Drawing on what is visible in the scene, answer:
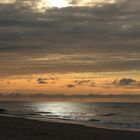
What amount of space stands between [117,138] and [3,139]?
8.29 meters

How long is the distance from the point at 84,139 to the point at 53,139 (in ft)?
6.70

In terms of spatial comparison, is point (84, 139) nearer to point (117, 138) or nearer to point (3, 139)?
point (117, 138)

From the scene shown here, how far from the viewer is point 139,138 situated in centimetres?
2664

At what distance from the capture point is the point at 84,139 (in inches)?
945

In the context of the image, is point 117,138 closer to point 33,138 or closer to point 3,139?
point 33,138

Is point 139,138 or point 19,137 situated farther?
point 139,138

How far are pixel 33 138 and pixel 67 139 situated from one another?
216cm

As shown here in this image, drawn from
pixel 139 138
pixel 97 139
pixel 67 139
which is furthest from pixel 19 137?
pixel 139 138

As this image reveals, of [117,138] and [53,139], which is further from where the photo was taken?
[117,138]

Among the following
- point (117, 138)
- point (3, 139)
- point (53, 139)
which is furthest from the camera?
point (117, 138)

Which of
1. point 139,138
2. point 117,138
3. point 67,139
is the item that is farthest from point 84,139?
point 139,138

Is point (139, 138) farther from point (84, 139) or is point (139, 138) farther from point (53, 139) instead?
point (53, 139)

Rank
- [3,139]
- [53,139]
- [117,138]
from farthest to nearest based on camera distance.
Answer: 1. [117,138]
2. [53,139]
3. [3,139]

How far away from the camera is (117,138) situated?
2605 cm
